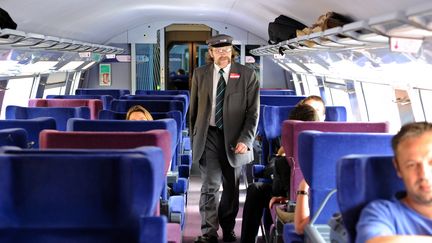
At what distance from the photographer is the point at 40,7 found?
7547 millimetres

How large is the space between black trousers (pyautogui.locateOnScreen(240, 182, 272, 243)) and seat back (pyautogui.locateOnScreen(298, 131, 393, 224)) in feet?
6.57

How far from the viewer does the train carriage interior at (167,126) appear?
290cm

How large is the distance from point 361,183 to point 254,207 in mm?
3039

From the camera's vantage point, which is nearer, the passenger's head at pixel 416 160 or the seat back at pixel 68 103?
the passenger's head at pixel 416 160

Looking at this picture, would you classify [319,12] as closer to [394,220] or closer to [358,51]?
[358,51]

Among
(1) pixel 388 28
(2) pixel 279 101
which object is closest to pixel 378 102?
(2) pixel 279 101

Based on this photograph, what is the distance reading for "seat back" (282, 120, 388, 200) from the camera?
15.1ft

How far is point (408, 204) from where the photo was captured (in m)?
2.80

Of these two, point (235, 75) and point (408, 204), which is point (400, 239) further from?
point (235, 75)

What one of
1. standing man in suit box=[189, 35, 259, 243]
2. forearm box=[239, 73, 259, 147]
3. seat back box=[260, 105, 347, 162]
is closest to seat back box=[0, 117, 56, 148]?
standing man in suit box=[189, 35, 259, 243]

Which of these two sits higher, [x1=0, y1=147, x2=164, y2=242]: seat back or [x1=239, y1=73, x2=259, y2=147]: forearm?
[x1=239, y1=73, x2=259, y2=147]: forearm

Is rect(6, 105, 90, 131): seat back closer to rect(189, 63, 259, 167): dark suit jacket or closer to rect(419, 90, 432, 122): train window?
rect(189, 63, 259, 167): dark suit jacket

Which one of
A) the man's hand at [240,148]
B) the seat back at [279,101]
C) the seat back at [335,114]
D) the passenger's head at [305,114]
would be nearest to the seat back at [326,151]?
the passenger's head at [305,114]

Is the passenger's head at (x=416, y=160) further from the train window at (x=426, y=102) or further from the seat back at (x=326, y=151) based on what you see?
the train window at (x=426, y=102)
